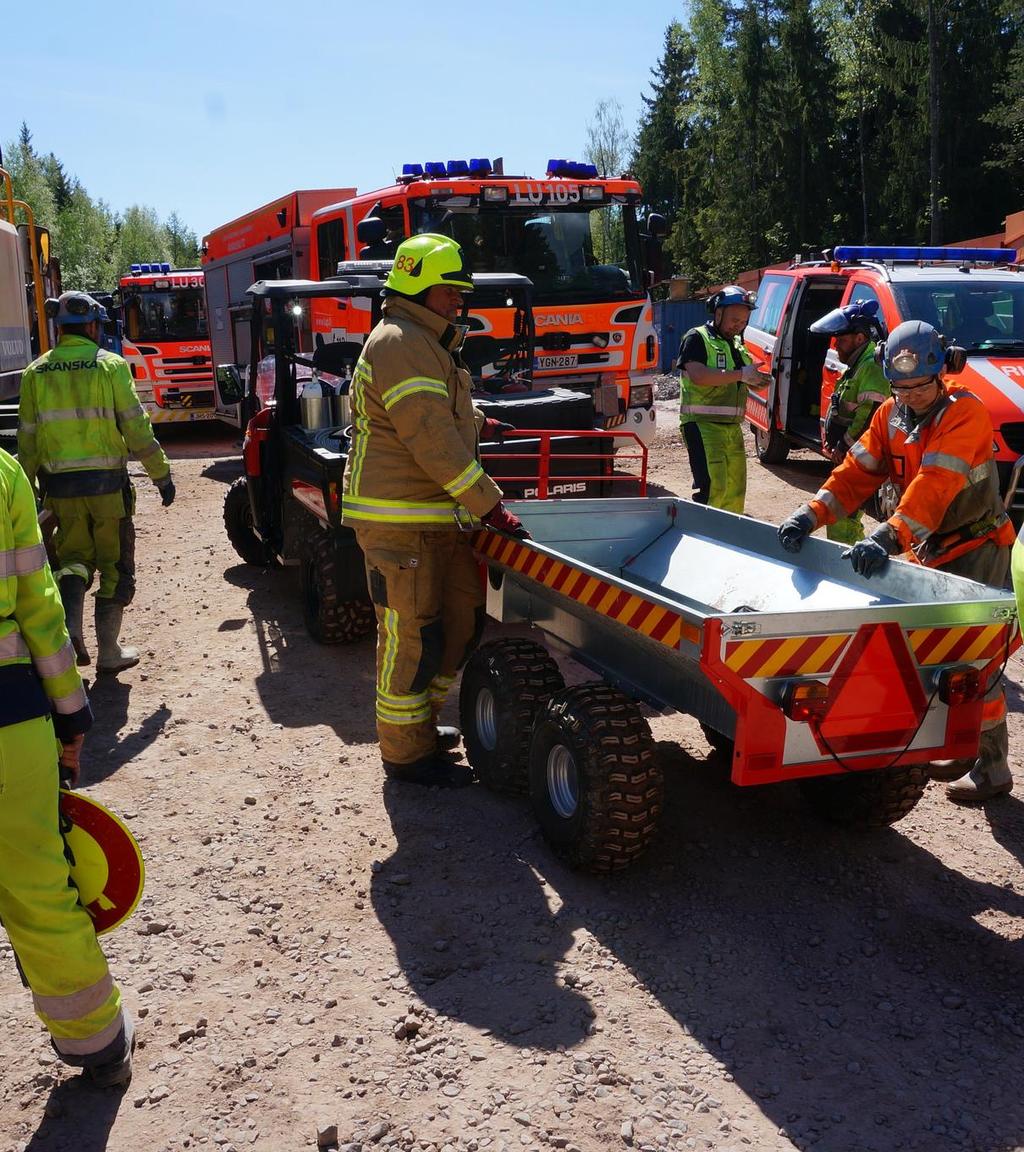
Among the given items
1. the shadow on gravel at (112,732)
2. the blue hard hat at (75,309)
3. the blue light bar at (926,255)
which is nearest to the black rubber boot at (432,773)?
the shadow on gravel at (112,732)

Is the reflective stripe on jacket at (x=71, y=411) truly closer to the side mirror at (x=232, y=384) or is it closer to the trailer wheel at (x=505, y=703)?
the side mirror at (x=232, y=384)

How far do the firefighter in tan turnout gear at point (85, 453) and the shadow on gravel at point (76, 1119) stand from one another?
3329 mm

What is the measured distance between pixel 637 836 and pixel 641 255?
7810mm

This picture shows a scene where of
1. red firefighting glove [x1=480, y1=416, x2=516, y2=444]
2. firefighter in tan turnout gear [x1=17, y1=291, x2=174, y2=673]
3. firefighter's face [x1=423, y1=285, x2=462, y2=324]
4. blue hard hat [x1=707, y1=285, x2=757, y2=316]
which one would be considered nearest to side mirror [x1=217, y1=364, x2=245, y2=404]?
firefighter in tan turnout gear [x1=17, y1=291, x2=174, y2=673]

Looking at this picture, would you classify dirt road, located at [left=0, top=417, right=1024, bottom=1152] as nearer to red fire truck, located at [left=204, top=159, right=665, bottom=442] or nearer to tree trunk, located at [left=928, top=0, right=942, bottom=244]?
red fire truck, located at [left=204, top=159, right=665, bottom=442]

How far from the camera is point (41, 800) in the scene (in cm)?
271

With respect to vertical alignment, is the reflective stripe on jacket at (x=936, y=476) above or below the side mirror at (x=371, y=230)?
below

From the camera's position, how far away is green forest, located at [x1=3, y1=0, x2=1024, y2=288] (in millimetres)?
33219

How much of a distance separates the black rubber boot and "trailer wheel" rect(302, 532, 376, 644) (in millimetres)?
1760

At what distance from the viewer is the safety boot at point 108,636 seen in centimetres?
629

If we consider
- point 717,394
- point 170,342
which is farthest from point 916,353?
point 170,342

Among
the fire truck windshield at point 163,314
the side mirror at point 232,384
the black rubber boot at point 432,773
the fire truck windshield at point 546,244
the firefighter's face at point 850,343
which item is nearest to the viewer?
the black rubber boot at point 432,773

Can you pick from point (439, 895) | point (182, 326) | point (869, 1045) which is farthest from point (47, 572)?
point (182, 326)

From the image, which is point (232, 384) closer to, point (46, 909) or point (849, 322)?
point (849, 322)
